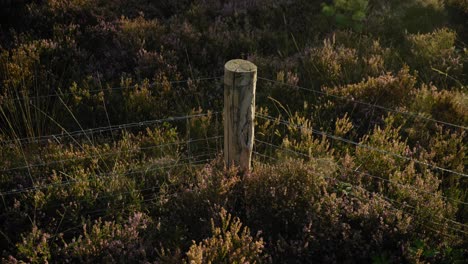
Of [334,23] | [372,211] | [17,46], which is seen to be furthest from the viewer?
[334,23]

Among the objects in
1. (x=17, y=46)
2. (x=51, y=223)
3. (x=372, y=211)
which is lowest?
(x=51, y=223)

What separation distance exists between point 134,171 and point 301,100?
2.48 m

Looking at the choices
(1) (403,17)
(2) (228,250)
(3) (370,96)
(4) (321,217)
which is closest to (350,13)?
(1) (403,17)

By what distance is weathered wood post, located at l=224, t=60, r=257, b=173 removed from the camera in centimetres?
386

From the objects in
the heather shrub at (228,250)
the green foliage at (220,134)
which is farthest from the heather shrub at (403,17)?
Answer: the heather shrub at (228,250)

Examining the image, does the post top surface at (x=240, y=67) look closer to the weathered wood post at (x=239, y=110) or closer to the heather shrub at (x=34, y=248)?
the weathered wood post at (x=239, y=110)

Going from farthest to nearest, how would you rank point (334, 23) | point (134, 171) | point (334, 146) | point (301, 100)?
point (334, 23), point (301, 100), point (334, 146), point (134, 171)

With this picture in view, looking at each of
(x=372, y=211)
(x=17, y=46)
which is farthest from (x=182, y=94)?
(x=372, y=211)

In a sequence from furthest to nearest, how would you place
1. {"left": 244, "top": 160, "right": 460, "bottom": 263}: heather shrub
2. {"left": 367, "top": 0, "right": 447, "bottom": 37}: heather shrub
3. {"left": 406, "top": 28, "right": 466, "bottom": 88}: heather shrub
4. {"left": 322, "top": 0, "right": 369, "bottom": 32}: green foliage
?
{"left": 367, "top": 0, "right": 447, "bottom": 37}: heather shrub, {"left": 322, "top": 0, "right": 369, "bottom": 32}: green foliage, {"left": 406, "top": 28, "right": 466, "bottom": 88}: heather shrub, {"left": 244, "top": 160, "right": 460, "bottom": 263}: heather shrub

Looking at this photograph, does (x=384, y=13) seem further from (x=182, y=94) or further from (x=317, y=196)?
(x=317, y=196)

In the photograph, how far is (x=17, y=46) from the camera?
6734mm

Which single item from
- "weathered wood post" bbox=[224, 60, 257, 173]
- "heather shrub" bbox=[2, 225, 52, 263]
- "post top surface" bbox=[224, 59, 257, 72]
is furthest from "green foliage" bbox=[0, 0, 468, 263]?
"post top surface" bbox=[224, 59, 257, 72]

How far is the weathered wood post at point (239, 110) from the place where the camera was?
3.86m

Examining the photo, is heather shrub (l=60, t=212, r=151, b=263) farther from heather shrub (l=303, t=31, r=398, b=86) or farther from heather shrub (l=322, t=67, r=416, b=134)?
heather shrub (l=303, t=31, r=398, b=86)
